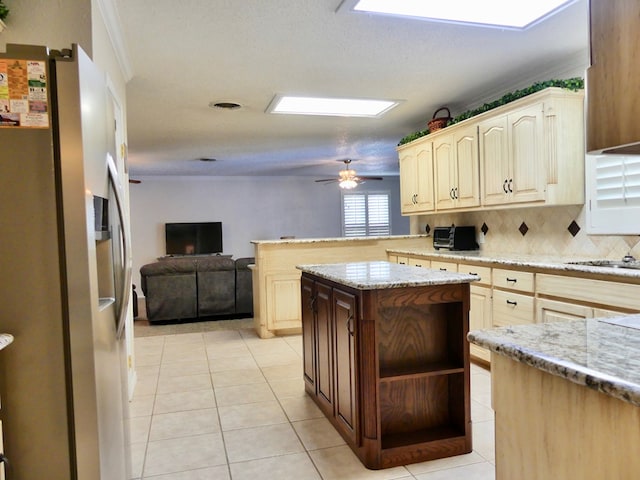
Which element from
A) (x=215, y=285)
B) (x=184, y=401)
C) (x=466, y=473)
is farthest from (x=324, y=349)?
(x=215, y=285)

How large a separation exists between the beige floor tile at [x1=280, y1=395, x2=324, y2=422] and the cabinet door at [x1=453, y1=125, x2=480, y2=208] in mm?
2300

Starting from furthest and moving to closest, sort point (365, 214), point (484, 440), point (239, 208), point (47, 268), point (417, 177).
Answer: point (365, 214) < point (239, 208) < point (417, 177) < point (484, 440) < point (47, 268)

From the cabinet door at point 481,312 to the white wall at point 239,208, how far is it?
22.0ft

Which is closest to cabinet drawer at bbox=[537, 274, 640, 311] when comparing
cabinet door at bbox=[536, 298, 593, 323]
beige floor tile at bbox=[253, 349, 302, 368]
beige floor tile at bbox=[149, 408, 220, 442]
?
cabinet door at bbox=[536, 298, 593, 323]

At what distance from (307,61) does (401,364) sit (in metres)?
2.23

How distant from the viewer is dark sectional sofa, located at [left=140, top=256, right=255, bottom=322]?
19.1ft

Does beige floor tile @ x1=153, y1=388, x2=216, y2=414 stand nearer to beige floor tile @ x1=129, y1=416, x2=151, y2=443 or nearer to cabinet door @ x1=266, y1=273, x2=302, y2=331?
beige floor tile @ x1=129, y1=416, x2=151, y2=443

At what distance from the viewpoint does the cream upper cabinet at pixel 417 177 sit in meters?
4.92

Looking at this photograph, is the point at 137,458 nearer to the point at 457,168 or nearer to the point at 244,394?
the point at 244,394

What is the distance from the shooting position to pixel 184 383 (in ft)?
11.8

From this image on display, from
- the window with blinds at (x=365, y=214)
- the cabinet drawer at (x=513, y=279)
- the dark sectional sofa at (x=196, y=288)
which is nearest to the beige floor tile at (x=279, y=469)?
the cabinet drawer at (x=513, y=279)

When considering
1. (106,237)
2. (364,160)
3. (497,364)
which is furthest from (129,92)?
(364,160)

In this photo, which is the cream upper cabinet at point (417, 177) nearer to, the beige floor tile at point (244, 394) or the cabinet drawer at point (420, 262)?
the cabinet drawer at point (420, 262)

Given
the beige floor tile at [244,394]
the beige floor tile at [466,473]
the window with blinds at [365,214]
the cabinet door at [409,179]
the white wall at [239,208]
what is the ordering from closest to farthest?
the beige floor tile at [466,473] → the beige floor tile at [244,394] → the cabinet door at [409,179] → the white wall at [239,208] → the window with blinds at [365,214]
